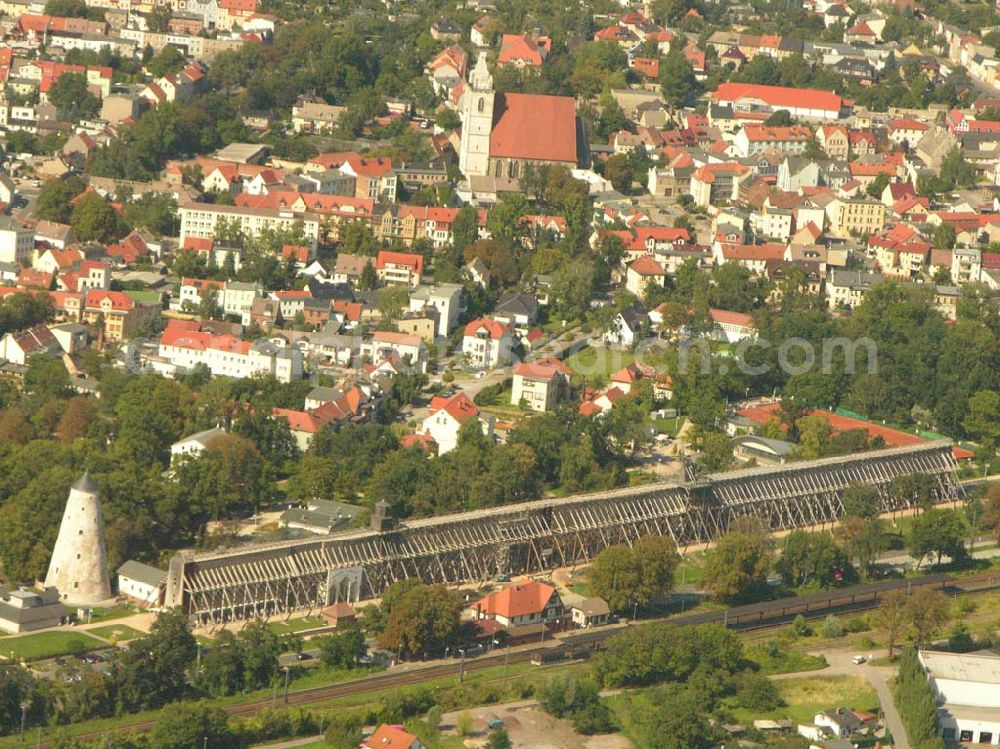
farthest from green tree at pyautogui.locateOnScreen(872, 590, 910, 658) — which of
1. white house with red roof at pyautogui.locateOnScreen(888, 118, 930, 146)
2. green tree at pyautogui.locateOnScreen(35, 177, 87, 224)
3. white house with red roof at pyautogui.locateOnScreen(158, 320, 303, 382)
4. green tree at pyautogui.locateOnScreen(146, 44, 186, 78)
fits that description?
green tree at pyautogui.locateOnScreen(146, 44, 186, 78)

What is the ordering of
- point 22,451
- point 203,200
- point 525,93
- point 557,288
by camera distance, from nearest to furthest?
point 22,451 < point 557,288 < point 203,200 < point 525,93

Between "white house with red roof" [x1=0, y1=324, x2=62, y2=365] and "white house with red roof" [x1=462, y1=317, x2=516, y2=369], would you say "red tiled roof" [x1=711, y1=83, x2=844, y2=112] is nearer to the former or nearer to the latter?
"white house with red roof" [x1=462, y1=317, x2=516, y2=369]

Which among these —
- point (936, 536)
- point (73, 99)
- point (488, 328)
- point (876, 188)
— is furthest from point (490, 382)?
point (73, 99)

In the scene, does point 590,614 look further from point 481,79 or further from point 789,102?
point 789,102

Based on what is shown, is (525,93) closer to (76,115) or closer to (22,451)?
(76,115)

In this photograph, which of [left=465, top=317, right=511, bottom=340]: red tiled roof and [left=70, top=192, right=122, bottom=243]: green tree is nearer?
[left=465, top=317, right=511, bottom=340]: red tiled roof

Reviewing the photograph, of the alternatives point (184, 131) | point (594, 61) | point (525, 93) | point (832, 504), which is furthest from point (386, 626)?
point (594, 61)

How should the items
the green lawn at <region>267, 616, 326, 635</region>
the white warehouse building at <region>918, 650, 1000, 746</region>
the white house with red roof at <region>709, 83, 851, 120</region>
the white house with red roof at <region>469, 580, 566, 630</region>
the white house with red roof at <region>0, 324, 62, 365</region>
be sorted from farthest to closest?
the white house with red roof at <region>709, 83, 851, 120</region>, the white house with red roof at <region>0, 324, 62, 365</region>, the white house with red roof at <region>469, 580, 566, 630</region>, the green lawn at <region>267, 616, 326, 635</region>, the white warehouse building at <region>918, 650, 1000, 746</region>
